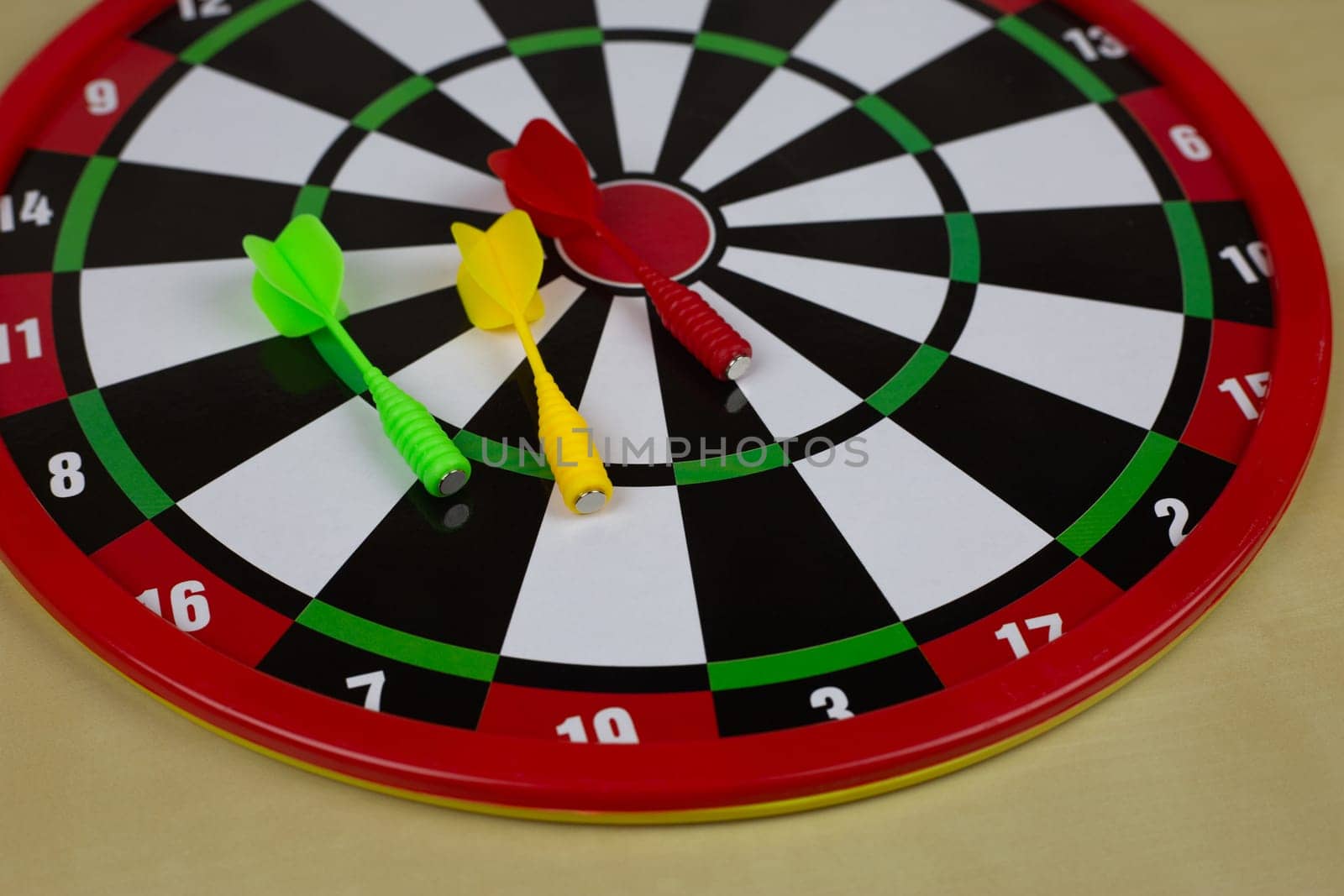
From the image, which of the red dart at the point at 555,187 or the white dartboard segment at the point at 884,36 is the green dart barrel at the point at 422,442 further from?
the white dartboard segment at the point at 884,36

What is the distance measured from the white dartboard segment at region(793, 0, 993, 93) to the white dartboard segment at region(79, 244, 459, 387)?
2.41 feet

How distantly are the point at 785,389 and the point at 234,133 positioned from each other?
3.06ft

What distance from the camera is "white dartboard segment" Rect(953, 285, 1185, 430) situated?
1587 millimetres

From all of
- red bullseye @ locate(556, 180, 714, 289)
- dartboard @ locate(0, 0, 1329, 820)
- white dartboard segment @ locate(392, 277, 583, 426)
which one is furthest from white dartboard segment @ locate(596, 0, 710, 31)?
white dartboard segment @ locate(392, 277, 583, 426)

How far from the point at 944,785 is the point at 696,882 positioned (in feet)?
0.89

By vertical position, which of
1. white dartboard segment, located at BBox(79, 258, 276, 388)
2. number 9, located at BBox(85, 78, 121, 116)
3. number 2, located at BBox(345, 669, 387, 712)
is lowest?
number 2, located at BBox(345, 669, 387, 712)

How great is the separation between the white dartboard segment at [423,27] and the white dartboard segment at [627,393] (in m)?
0.62

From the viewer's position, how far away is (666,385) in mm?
1576

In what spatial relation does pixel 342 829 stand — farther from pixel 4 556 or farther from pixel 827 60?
pixel 827 60

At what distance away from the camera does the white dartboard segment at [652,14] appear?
6.84 feet

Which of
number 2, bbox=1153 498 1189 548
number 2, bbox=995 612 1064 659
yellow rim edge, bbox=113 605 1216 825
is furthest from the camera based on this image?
number 2, bbox=1153 498 1189 548

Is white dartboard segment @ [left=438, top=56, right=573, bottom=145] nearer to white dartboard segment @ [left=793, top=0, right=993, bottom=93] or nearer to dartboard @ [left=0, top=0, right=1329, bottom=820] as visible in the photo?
dartboard @ [left=0, top=0, right=1329, bottom=820]

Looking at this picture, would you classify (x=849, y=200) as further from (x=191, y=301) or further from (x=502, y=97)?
(x=191, y=301)

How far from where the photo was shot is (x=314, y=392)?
1565mm
